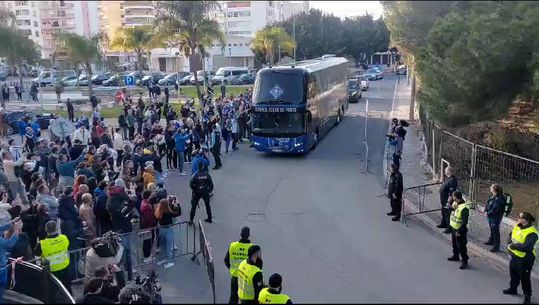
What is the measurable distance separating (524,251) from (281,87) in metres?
12.9

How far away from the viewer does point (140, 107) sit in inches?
1005

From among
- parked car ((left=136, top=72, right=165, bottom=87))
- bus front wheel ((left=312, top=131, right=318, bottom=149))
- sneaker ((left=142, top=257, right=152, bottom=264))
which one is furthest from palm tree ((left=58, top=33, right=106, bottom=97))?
sneaker ((left=142, top=257, right=152, bottom=264))

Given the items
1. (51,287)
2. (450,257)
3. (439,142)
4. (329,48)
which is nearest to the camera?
(51,287)

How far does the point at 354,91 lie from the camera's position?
130 feet

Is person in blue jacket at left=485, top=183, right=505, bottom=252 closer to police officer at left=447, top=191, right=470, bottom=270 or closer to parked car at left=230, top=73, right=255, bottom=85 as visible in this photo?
police officer at left=447, top=191, right=470, bottom=270

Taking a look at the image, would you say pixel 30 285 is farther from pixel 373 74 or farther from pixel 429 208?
pixel 373 74

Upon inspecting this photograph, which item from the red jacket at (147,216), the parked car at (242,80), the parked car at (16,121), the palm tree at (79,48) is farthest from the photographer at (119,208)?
A: the parked car at (242,80)

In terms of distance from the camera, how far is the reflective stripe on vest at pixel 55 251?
27.2 ft

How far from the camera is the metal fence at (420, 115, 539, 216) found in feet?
43.1

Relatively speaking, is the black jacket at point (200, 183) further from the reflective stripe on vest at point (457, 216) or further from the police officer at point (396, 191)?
the reflective stripe on vest at point (457, 216)

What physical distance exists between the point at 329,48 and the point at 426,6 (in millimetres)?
67454

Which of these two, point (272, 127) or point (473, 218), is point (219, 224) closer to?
point (473, 218)

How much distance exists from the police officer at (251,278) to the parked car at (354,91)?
109 ft

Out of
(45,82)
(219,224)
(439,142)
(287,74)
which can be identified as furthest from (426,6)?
(45,82)
